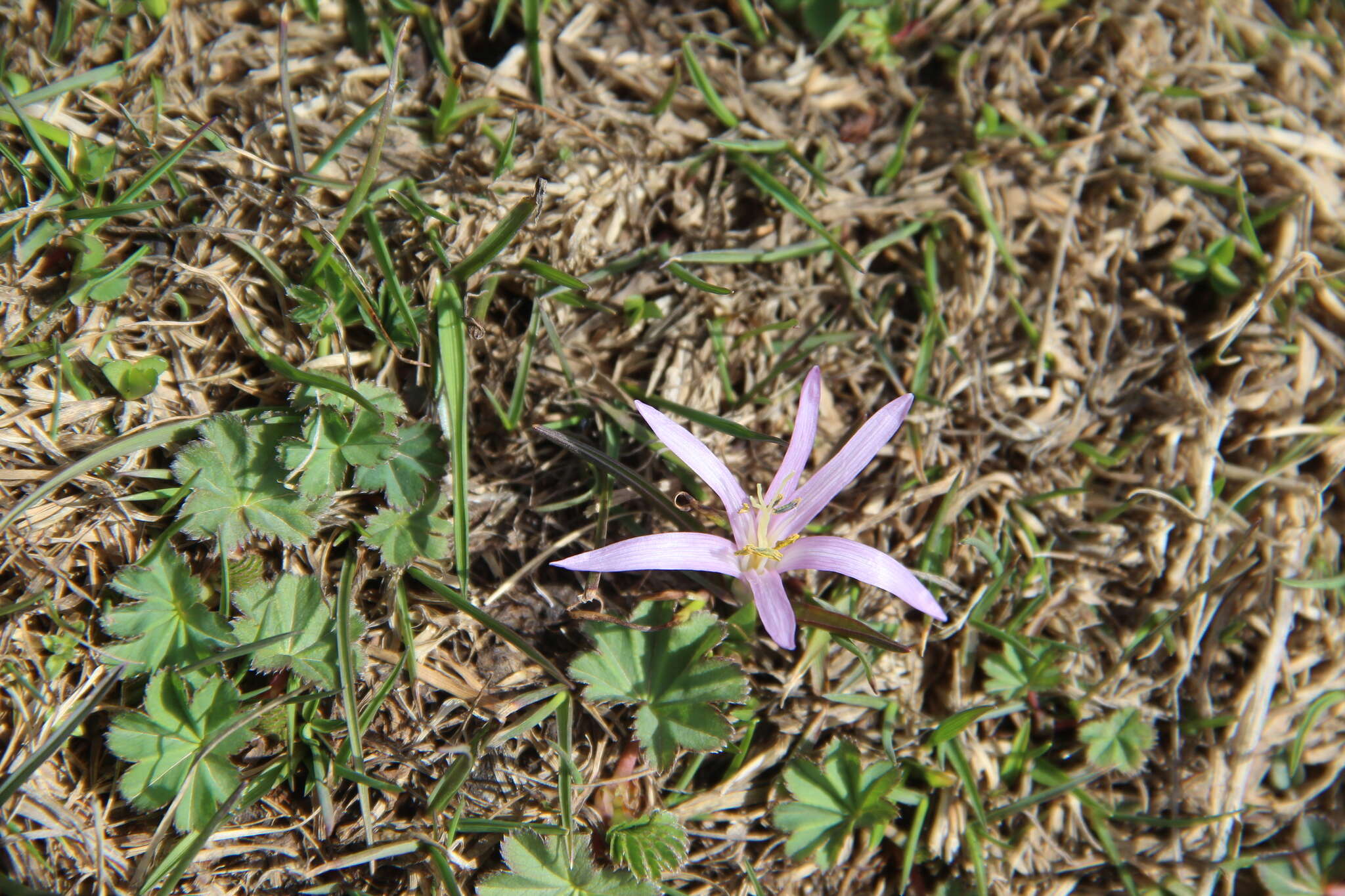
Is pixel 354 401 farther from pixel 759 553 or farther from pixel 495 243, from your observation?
pixel 759 553

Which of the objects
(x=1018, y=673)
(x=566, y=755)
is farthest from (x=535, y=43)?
(x=1018, y=673)

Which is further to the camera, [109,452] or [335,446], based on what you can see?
[335,446]

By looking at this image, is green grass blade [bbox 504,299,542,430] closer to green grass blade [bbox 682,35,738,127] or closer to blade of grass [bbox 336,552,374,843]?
blade of grass [bbox 336,552,374,843]

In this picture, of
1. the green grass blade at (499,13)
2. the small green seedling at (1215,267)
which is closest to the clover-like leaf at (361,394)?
the green grass blade at (499,13)

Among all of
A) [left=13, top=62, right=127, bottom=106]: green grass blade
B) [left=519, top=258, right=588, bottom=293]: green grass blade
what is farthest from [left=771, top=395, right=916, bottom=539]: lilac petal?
[left=13, top=62, right=127, bottom=106]: green grass blade

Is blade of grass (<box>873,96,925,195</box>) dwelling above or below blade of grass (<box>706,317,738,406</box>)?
above

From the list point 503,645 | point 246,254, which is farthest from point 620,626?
point 246,254
